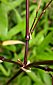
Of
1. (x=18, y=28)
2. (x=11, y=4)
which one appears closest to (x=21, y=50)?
(x=18, y=28)

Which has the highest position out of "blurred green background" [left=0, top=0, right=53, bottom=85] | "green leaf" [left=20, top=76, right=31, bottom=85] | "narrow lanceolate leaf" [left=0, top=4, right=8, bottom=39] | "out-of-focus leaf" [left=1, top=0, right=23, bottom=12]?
"out-of-focus leaf" [left=1, top=0, right=23, bottom=12]

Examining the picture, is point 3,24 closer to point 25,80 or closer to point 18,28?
point 18,28

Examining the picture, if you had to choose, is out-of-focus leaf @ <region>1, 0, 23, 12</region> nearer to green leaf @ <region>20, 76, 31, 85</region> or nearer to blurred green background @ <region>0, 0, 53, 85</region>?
blurred green background @ <region>0, 0, 53, 85</region>

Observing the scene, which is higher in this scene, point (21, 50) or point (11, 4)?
point (11, 4)

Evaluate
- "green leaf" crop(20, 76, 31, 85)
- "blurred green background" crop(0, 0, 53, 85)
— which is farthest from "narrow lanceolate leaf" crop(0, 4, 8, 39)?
"green leaf" crop(20, 76, 31, 85)

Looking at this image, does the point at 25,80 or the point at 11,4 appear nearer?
the point at 25,80

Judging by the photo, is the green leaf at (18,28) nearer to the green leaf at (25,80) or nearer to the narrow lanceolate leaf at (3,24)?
the narrow lanceolate leaf at (3,24)

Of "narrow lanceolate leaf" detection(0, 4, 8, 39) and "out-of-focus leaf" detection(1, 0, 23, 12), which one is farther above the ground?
"out-of-focus leaf" detection(1, 0, 23, 12)

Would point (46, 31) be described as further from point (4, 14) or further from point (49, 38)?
point (4, 14)

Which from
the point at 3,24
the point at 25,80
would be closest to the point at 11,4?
the point at 3,24

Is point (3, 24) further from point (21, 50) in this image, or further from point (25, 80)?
point (25, 80)

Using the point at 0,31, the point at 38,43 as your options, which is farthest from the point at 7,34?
the point at 38,43
